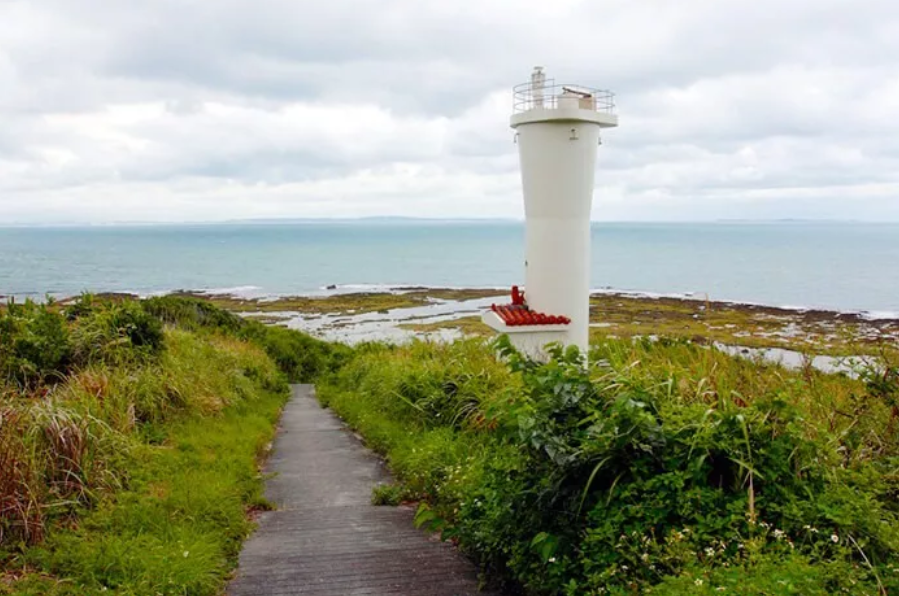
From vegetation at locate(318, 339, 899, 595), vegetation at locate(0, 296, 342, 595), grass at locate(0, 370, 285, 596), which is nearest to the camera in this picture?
vegetation at locate(318, 339, 899, 595)

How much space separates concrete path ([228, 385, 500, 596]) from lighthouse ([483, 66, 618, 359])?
4.65m

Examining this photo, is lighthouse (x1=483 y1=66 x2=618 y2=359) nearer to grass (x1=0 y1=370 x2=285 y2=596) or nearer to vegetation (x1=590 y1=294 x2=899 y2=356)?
grass (x1=0 y1=370 x2=285 y2=596)

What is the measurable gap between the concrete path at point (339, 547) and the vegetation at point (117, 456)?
0.73 ft

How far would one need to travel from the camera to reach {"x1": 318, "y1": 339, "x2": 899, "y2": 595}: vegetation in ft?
10.3

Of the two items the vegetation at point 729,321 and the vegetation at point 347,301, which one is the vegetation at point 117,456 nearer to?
the vegetation at point 729,321

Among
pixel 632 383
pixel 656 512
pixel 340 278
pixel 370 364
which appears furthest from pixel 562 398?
pixel 340 278

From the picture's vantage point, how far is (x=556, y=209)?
1116 centimetres

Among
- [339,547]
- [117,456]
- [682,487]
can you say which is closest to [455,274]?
[117,456]

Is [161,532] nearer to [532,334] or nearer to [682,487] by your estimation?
[682,487]

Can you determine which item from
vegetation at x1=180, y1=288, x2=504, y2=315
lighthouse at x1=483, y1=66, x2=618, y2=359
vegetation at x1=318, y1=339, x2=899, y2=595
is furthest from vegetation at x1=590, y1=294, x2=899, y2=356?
vegetation at x1=318, y1=339, x2=899, y2=595

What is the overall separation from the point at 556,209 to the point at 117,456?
291 inches

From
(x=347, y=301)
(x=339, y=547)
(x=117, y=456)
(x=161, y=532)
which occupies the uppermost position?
(x=117, y=456)

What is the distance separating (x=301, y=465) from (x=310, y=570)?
9.54ft

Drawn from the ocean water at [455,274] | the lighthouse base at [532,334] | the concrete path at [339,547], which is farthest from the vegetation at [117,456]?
the ocean water at [455,274]
